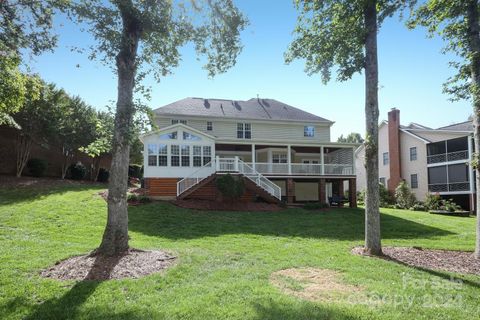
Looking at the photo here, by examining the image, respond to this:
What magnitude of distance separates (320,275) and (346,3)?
301 inches

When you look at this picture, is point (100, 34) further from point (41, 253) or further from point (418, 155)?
point (418, 155)

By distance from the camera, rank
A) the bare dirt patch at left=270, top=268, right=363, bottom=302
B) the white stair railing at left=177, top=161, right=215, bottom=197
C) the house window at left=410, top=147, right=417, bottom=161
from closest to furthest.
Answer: the bare dirt patch at left=270, top=268, right=363, bottom=302 → the white stair railing at left=177, top=161, right=215, bottom=197 → the house window at left=410, top=147, right=417, bottom=161

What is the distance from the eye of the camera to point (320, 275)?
7191 mm

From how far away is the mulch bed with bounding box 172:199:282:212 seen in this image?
18.9 m

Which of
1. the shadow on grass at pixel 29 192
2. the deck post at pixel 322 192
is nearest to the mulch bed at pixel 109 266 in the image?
the shadow on grass at pixel 29 192

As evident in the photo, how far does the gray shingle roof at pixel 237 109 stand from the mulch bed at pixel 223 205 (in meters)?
9.39

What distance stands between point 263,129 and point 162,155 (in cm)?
987

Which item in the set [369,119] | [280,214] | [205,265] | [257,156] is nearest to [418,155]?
[257,156]

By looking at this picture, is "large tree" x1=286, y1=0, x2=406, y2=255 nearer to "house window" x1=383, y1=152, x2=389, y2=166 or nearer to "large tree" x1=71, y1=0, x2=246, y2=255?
"large tree" x1=71, y1=0, x2=246, y2=255

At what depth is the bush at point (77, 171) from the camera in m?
28.5

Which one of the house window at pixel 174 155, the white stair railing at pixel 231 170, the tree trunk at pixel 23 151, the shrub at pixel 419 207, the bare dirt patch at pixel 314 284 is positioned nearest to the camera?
the bare dirt patch at pixel 314 284

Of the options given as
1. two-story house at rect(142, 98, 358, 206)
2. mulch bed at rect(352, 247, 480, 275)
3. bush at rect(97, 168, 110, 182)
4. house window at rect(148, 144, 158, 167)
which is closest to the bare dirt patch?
mulch bed at rect(352, 247, 480, 275)

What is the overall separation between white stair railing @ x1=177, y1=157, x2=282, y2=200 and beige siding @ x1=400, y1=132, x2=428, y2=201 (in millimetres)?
15887

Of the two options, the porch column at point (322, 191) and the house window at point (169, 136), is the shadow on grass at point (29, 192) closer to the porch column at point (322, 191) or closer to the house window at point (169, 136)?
the house window at point (169, 136)
